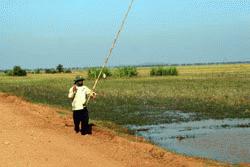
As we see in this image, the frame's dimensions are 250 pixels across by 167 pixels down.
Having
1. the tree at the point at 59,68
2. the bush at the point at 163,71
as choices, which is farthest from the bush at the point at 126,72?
the tree at the point at 59,68

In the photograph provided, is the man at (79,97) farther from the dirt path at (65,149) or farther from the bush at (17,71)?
the bush at (17,71)

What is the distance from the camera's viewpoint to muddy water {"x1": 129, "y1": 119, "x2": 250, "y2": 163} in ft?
48.4

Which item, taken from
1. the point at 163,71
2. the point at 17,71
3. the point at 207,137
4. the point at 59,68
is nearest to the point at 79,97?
the point at 207,137

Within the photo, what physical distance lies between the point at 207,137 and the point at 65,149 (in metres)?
8.60

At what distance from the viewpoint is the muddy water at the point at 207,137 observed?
581 inches

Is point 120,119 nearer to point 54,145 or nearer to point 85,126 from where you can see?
point 85,126

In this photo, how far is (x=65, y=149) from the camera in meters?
10.3

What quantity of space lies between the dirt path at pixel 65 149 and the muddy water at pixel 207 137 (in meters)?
2.18

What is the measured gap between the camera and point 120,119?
22.7 meters

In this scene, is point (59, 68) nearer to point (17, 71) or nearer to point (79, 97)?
point (17, 71)

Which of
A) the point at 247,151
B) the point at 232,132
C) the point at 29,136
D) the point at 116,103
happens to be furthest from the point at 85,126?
the point at 116,103

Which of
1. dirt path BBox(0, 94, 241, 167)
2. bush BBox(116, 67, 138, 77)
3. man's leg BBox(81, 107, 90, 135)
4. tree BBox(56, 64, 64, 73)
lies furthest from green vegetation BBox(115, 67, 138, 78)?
man's leg BBox(81, 107, 90, 135)

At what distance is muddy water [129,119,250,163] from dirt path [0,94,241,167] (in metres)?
2.18

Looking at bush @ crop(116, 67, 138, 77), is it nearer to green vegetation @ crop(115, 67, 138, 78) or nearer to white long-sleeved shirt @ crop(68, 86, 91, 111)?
green vegetation @ crop(115, 67, 138, 78)
